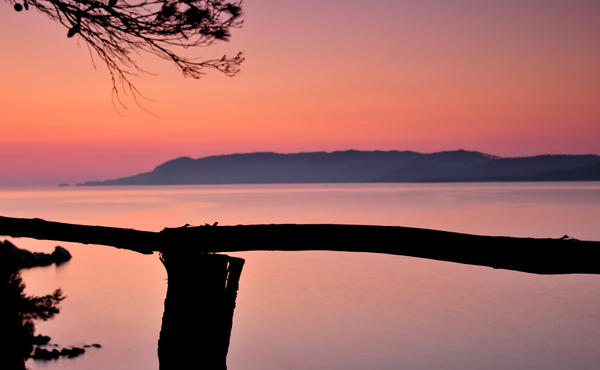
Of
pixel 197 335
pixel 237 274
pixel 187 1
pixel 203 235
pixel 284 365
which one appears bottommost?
pixel 284 365

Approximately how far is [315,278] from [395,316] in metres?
7.33

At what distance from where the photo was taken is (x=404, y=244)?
2293 millimetres

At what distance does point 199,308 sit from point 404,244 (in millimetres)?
957

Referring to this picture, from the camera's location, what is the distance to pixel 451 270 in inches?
1112

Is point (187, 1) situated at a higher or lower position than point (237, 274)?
higher

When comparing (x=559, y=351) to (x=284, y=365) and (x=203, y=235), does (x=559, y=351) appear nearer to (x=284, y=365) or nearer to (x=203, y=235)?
(x=284, y=365)

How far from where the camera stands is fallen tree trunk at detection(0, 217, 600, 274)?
2.21m

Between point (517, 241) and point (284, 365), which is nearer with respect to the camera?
point (517, 241)

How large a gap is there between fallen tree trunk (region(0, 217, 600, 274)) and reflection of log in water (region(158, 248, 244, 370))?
8 cm

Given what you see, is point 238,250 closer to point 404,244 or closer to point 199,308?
point 199,308

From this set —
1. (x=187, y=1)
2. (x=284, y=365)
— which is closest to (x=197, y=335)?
(x=187, y=1)

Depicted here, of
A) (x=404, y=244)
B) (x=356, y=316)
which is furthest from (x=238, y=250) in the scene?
(x=356, y=316)

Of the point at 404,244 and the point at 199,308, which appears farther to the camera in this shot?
the point at 199,308

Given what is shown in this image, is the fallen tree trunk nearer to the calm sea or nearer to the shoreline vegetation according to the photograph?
the shoreline vegetation
